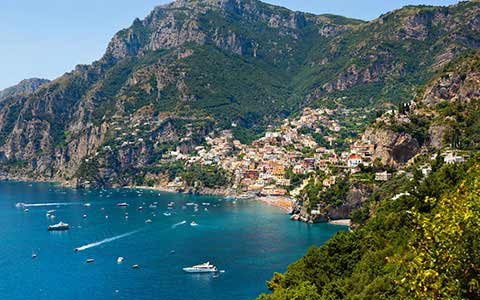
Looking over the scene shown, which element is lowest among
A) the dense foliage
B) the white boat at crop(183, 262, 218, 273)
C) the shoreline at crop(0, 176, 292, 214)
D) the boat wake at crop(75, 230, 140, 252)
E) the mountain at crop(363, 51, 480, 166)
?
the boat wake at crop(75, 230, 140, 252)

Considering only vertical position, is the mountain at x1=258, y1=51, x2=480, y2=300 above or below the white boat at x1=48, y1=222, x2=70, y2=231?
above

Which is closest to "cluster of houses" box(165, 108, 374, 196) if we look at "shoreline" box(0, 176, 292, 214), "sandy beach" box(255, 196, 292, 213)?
"shoreline" box(0, 176, 292, 214)

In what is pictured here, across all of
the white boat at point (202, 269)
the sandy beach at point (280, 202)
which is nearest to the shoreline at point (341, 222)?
the sandy beach at point (280, 202)

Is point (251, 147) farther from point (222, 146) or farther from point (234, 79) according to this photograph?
point (234, 79)

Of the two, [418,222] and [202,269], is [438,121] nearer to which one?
[202,269]

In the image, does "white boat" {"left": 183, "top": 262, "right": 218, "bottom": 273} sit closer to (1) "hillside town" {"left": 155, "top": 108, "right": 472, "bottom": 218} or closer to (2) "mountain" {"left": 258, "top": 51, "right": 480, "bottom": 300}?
(2) "mountain" {"left": 258, "top": 51, "right": 480, "bottom": 300}

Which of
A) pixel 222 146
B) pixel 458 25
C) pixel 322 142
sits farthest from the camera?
pixel 458 25

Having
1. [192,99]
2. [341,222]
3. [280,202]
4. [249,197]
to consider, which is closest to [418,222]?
[341,222]

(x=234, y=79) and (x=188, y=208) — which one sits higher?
(x=234, y=79)

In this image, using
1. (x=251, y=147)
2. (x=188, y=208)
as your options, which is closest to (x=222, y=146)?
(x=251, y=147)
